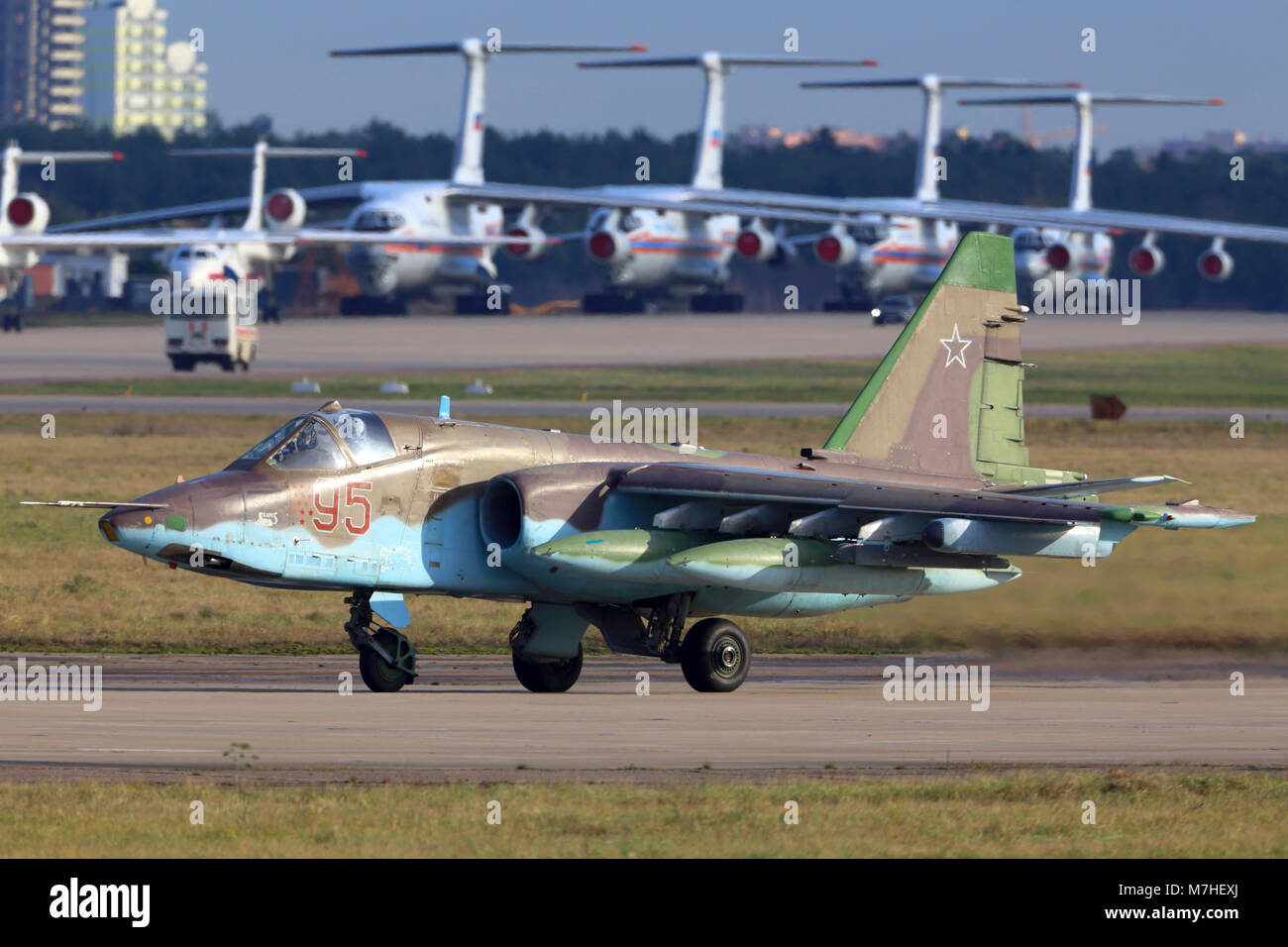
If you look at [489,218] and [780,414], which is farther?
[489,218]

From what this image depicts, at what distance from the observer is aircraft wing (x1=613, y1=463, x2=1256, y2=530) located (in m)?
18.1

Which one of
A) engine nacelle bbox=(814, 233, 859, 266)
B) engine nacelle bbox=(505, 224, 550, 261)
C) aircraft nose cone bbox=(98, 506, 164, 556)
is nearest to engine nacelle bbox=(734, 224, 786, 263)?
engine nacelle bbox=(814, 233, 859, 266)

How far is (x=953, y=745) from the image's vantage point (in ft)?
52.1

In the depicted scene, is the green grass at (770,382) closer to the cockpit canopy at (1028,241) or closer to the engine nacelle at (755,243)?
the cockpit canopy at (1028,241)

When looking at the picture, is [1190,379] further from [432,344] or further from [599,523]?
[599,523]

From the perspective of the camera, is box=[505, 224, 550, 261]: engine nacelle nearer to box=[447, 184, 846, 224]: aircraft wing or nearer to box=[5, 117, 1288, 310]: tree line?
box=[447, 184, 846, 224]: aircraft wing

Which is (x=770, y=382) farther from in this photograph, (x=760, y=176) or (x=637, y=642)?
(x=760, y=176)

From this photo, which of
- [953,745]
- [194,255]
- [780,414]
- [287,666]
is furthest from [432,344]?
[953,745]

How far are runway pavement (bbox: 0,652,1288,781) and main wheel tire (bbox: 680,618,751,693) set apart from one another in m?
0.18

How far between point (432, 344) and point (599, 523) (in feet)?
208

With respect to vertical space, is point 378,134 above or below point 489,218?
above

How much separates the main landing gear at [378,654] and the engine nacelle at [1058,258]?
8563 centimetres

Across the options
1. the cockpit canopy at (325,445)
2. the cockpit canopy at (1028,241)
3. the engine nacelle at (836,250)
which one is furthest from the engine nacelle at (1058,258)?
the cockpit canopy at (325,445)
